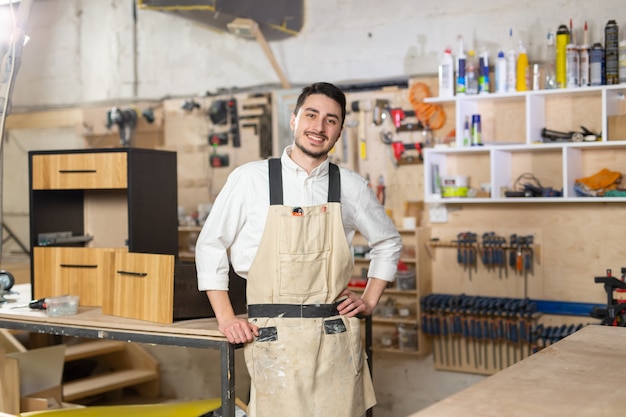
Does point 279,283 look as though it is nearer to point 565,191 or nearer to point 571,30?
point 565,191

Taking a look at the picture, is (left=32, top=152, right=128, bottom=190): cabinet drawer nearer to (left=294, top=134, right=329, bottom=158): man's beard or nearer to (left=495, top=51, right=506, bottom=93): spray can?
(left=294, top=134, right=329, bottom=158): man's beard

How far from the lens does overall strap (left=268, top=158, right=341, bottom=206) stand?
281 cm

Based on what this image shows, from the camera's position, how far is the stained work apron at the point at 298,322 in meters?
2.75

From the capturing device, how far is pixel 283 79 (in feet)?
18.4

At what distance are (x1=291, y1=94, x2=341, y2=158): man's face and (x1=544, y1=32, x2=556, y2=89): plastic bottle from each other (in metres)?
2.19

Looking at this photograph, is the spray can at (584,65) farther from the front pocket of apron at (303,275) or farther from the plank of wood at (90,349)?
the plank of wood at (90,349)

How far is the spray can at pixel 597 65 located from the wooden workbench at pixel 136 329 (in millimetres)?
2609

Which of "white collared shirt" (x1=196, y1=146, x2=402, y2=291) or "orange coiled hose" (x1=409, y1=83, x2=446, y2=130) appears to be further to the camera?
"orange coiled hose" (x1=409, y1=83, x2=446, y2=130)

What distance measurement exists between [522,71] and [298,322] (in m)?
2.54

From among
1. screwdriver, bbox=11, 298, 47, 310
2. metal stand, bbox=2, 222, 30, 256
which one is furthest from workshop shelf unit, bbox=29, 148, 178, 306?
metal stand, bbox=2, 222, 30, 256

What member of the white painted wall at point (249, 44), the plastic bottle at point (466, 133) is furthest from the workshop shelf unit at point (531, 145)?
the white painted wall at point (249, 44)

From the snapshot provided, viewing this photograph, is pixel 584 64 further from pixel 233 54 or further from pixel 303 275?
pixel 233 54

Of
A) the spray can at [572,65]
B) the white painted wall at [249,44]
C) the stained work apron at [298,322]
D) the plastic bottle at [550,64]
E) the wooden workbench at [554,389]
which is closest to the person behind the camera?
the wooden workbench at [554,389]

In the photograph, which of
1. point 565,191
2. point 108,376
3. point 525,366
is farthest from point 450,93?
point 108,376
